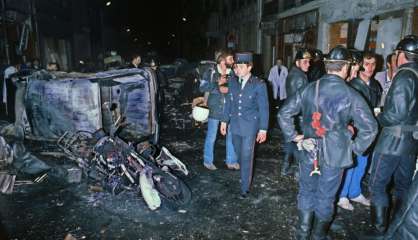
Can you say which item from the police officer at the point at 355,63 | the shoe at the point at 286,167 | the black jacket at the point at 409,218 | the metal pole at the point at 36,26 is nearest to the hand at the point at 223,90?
the shoe at the point at 286,167

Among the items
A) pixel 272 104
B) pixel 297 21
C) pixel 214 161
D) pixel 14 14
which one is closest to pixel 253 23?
pixel 297 21

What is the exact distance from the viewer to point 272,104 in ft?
39.5

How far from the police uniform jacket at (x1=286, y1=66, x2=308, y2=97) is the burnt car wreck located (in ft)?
7.75

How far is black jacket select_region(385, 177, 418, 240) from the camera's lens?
2.57 meters

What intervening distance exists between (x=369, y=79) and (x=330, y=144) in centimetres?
194

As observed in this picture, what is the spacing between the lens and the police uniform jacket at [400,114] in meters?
3.65

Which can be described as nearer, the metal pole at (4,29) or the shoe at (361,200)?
the shoe at (361,200)

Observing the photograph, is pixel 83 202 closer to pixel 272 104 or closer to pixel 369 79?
pixel 369 79

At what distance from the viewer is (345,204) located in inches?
191

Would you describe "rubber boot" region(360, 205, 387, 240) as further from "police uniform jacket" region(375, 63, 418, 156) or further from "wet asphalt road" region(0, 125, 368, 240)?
"police uniform jacket" region(375, 63, 418, 156)

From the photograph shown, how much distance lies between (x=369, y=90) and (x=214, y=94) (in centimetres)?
250

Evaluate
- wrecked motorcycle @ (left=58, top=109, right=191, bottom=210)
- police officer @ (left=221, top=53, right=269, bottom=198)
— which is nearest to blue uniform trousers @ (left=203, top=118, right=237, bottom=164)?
wrecked motorcycle @ (left=58, top=109, right=191, bottom=210)

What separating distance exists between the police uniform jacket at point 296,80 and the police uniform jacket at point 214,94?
1162 mm

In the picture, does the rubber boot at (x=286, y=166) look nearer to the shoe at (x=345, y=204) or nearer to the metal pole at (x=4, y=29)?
the shoe at (x=345, y=204)
